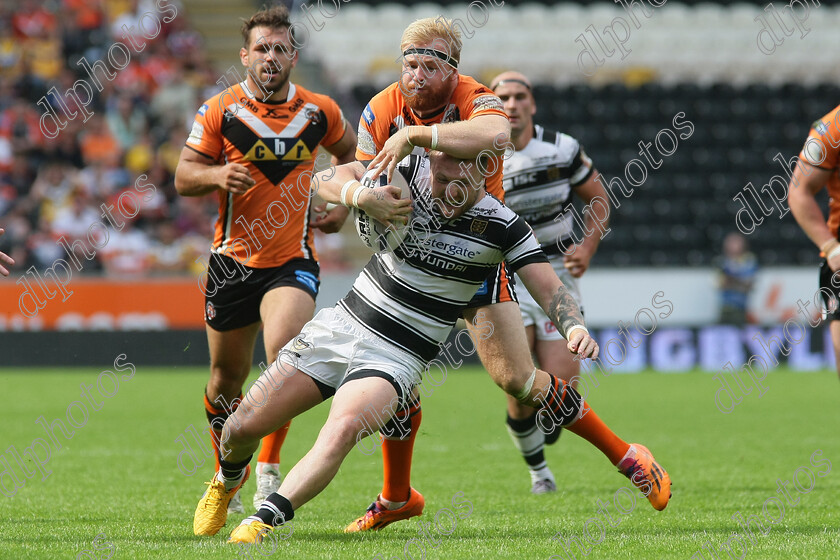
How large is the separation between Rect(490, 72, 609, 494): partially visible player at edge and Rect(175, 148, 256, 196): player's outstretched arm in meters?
2.07

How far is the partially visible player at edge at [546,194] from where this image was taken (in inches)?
286

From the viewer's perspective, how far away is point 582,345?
14.2ft

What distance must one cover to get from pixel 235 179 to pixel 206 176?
0.31 metres

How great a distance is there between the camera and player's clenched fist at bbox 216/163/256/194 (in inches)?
221

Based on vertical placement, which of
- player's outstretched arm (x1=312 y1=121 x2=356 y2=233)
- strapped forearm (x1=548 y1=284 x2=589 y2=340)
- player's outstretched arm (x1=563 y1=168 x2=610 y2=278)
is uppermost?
strapped forearm (x1=548 y1=284 x2=589 y2=340)

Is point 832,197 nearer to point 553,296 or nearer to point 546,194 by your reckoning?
point 546,194

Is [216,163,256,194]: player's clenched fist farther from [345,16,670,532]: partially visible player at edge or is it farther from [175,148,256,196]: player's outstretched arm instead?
[345,16,670,532]: partially visible player at edge

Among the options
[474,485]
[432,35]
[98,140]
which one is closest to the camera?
[432,35]

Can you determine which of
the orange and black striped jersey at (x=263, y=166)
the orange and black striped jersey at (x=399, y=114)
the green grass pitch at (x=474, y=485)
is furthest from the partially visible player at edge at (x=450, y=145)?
the orange and black striped jersey at (x=263, y=166)

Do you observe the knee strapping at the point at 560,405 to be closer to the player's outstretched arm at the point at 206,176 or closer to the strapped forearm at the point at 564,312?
the strapped forearm at the point at 564,312

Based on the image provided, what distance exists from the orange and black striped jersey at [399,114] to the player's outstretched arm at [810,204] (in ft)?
6.62

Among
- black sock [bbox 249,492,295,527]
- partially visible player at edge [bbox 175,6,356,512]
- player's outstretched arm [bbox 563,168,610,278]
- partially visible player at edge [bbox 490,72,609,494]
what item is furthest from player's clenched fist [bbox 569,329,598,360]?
player's outstretched arm [bbox 563,168,610,278]

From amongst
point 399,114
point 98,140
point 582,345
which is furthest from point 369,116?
point 98,140

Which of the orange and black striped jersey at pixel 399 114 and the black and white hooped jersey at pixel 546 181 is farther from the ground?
the orange and black striped jersey at pixel 399 114
